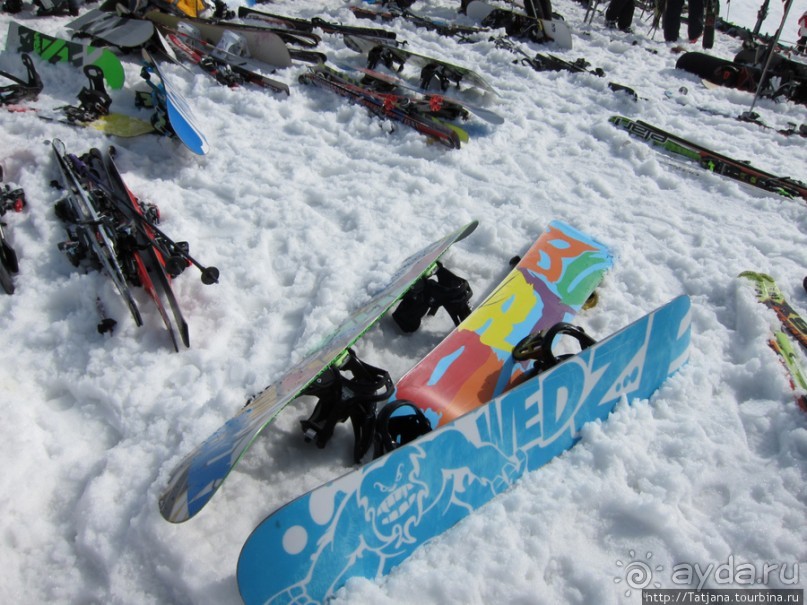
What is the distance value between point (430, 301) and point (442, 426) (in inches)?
50.7

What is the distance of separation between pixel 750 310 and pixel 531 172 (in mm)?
2446

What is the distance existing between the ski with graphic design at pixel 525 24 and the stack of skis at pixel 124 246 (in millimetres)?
7847

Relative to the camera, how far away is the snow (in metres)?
2.27

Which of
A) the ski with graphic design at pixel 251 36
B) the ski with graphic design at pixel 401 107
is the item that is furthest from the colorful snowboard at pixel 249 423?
the ski with graphic design at pixel 251 36

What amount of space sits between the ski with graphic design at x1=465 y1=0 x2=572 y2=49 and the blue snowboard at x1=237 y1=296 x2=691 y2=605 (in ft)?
25.7

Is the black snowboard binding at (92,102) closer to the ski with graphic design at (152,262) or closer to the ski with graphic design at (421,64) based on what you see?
the ski with graphic design at (152,262)

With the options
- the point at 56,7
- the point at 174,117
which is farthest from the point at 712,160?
the point at 56,7

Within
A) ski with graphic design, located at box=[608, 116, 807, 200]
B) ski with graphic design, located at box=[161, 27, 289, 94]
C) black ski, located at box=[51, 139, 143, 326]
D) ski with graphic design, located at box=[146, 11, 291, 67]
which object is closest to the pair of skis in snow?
black ski, located at box=[51, 139, 143, 326]

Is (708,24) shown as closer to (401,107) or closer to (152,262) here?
(401,107)

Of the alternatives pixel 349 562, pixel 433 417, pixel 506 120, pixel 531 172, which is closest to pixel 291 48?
pixel 506 120

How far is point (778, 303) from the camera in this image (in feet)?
12.6

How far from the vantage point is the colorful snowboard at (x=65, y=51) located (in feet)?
18.1

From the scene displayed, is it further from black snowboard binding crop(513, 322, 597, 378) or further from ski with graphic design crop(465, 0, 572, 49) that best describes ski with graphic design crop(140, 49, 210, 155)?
ski with graphic design crop(465, 0, 572, 49)

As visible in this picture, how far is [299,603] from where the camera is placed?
198cm
